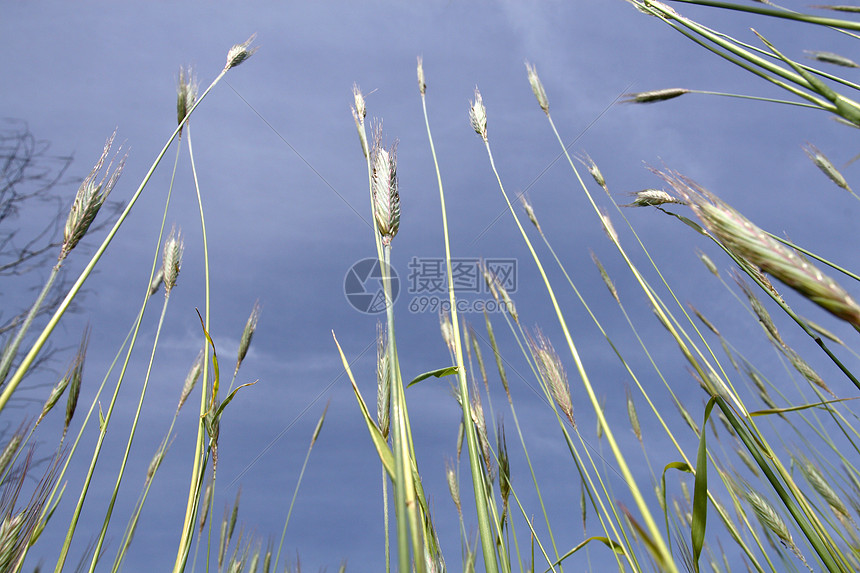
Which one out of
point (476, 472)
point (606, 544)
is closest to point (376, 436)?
point (476, 472)

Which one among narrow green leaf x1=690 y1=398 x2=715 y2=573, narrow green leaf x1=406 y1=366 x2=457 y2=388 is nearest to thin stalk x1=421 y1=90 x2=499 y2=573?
narrow green leaf x1=406 y1=366 x2=457 y2=388

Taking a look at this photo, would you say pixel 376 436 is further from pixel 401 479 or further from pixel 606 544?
pixel 606 544

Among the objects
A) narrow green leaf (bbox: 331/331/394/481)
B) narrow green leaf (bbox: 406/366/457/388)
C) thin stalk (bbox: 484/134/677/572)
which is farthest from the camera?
narrow green leaf (bbox: 406/366/457/388)

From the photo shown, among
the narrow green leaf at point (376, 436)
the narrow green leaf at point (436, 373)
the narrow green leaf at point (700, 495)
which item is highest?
the narrow green leaf at point (436, 373)

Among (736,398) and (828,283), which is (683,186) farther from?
(736,398)

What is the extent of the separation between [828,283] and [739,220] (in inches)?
5.9

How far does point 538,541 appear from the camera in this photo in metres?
1.38

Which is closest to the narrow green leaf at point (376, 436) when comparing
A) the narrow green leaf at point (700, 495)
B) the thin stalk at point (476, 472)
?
the thin stalk at point (476, 472)

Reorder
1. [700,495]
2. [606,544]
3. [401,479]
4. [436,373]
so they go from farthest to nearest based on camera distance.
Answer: [606,544], [436,373], [700,495], [401,479]

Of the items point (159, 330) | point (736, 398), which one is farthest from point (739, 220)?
point (159, 330)

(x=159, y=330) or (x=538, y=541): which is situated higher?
(x=159, y=330)

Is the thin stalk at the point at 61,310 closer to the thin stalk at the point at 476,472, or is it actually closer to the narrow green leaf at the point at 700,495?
the thin stalk at the point at 476,472

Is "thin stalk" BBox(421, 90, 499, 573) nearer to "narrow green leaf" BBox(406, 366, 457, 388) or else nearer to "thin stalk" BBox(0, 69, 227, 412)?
"narrow green leaf" BBox(406, 366, 457, 388)

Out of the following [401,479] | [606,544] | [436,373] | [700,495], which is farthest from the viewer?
[606,544]
